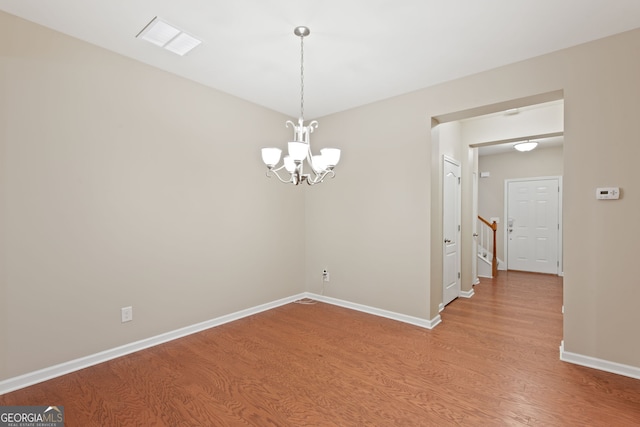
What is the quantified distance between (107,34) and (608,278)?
460 cm

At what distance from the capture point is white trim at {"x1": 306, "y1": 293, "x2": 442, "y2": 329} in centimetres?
351

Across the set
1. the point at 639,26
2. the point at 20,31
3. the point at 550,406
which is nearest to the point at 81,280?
the point at 20,31

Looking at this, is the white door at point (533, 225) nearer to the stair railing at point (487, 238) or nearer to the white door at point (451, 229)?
the stair railing at point (487, 238)

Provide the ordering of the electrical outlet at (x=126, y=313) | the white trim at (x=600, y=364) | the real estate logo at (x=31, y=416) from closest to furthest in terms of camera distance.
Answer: the real estate logo at (x=31, y=416) < the white trim at (x=600, y=364) < the electrical outlet at (x=126, y=313)

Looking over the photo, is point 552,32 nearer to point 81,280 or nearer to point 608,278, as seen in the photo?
point 608,278

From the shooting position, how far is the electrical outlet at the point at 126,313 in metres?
2.78

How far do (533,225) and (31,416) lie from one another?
8337 mm

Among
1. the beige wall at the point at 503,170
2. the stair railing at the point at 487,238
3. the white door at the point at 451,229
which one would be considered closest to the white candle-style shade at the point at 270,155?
the white door at the point at 451,229

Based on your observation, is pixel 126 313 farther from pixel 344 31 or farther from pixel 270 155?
pixel 344 31

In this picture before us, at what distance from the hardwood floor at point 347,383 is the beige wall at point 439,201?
0.47 metres

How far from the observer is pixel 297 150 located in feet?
7.33

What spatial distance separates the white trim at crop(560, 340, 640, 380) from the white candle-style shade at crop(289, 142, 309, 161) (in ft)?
9.51

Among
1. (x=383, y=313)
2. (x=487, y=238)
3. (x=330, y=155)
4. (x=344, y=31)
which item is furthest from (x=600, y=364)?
(x=487, y=238)

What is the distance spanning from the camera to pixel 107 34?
2447 mm
